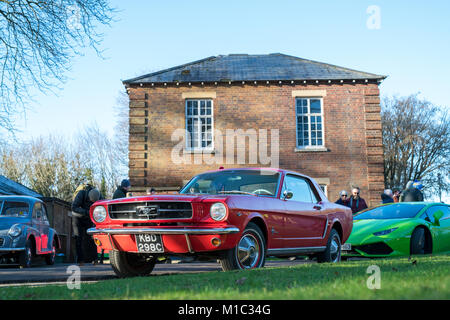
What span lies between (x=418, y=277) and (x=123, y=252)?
4041 mm

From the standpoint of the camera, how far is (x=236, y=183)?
7.88 m

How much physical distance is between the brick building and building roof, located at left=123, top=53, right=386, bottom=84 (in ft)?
0.28

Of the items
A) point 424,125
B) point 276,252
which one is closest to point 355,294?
point 276,252

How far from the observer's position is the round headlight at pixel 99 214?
721cm

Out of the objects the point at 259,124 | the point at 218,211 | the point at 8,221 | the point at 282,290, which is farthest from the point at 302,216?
the point at 259,124

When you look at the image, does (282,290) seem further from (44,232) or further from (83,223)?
(44,232)

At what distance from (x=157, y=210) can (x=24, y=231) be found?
6.88 metres

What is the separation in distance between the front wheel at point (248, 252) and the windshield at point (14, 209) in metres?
7.98

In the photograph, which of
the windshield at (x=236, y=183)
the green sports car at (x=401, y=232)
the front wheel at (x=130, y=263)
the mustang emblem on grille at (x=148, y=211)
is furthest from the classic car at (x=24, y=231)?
the green sports car at (x=401, y=232)

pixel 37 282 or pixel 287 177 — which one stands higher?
pixel 287 177

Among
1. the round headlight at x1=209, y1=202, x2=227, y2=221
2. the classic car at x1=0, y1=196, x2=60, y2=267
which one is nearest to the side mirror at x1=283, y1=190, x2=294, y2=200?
the round headlight at x1=209, y1=202, x2=227, y2=221

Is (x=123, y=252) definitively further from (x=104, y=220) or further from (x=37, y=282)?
(x=37, y=282)

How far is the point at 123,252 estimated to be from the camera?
23.7 ft

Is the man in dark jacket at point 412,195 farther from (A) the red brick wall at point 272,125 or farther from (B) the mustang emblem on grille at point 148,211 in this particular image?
(B) the mustang emblem on grille at point 148,211
